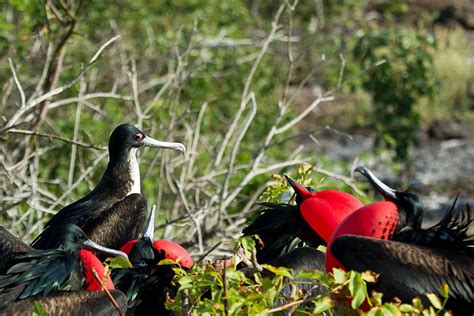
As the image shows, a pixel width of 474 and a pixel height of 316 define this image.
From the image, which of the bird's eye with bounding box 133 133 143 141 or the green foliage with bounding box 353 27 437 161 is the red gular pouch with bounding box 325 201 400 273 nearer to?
the bird's eye with bounding box 133 133 143 141

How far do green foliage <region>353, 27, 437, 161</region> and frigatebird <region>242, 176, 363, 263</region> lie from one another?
5.05 m

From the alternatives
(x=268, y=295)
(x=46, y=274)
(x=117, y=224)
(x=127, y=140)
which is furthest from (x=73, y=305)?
(x=127, y=140)

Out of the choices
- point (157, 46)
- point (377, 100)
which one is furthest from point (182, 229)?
point (377, 100)

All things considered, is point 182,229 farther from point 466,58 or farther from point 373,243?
point 466,58

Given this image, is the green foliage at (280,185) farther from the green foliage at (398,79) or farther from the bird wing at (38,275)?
the green foliage at (398,79)

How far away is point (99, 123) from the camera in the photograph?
6367 millimetres

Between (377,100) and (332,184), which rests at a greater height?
(332,184)

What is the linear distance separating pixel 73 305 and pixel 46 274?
0.47ft

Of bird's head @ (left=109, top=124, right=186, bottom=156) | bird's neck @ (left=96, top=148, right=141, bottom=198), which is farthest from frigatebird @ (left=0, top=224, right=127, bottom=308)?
bird's head @ (left=109, top=124, right=186, bottom=156)

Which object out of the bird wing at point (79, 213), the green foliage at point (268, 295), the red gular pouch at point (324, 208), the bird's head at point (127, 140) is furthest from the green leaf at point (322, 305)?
the bird's head at point (127, 140)

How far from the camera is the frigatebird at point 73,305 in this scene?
2812 millimetres

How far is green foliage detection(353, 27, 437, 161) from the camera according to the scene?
27.8 ft

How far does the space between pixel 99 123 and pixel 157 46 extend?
1710 millimetres

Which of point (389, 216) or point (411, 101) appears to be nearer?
point (389, 216)
